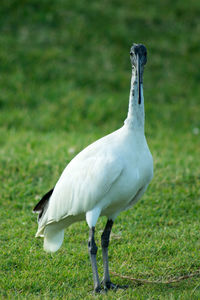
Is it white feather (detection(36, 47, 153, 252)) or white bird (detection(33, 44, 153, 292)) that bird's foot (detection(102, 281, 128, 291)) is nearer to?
white bird (detection(33, 44, 153, 292))

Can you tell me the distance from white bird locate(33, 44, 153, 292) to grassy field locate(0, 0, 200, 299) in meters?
0.49

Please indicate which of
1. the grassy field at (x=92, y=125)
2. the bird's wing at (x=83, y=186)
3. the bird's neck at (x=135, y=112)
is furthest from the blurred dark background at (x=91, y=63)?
the bird's neck at (x=135, y=112)

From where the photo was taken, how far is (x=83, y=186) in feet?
13.0

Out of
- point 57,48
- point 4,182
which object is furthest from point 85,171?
point 57,48

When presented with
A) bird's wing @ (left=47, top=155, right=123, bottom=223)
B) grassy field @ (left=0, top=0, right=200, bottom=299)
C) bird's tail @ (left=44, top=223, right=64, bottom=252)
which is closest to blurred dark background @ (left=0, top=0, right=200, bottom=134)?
grassy field @ (left=0, top=0, right=200, bottom=299)

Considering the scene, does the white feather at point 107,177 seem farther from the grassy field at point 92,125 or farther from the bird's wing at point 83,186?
the grassy field at point 92,125

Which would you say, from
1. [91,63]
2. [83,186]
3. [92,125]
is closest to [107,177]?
[83,186]

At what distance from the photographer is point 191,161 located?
725 cm

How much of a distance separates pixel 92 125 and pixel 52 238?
484 cm

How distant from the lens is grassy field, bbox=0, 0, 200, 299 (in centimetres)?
439

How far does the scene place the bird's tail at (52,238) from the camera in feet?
14.2

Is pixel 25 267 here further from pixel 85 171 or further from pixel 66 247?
pixel 85 171

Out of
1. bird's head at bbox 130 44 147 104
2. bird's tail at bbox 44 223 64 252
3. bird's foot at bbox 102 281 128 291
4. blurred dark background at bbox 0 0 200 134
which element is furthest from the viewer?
blurred dark background at bbox 0 0 200 134

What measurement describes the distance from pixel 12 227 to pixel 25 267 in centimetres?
95
